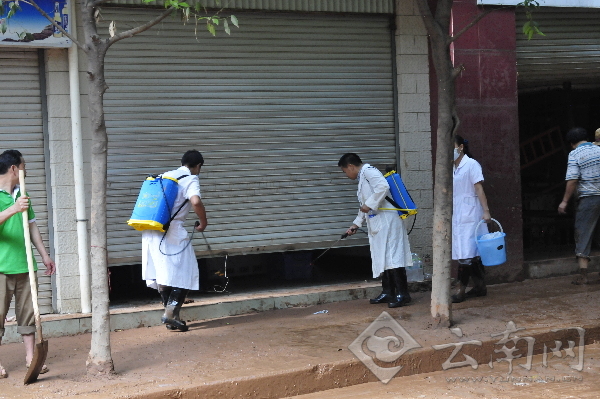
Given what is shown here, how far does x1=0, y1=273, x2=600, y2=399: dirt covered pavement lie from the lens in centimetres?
514

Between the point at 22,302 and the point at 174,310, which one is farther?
the point at 174,310

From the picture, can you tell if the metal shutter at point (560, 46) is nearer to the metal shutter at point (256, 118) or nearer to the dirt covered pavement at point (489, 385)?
the metal shutter at point (256, 118)

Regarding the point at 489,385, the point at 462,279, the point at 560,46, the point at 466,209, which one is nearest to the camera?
the point at 489,385

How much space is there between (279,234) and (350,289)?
1.05m

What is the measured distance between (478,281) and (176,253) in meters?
3.43

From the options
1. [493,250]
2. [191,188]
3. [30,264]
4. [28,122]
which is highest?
[28,122]

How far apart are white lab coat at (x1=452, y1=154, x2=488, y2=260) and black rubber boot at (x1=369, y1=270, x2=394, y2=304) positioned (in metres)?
0.78

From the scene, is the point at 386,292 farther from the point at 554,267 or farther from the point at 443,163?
the point at 554,267

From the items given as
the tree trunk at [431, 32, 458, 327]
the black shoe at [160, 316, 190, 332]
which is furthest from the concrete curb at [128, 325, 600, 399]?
the black shoe at [160, 316, 190, 332]

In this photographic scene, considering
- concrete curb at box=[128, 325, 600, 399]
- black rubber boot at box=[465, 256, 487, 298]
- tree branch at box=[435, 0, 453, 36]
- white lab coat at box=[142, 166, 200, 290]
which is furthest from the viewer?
black rubber boot at box=[465, 256, 487, 298]

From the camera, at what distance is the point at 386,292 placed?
7828mm

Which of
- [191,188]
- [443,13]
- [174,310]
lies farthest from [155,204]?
[443,13]

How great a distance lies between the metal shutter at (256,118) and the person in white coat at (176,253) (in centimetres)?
84

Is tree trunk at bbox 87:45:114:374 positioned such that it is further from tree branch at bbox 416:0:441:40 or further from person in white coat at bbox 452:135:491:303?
person in white coat at bbox 452:135:491:303
